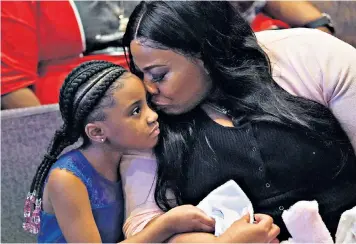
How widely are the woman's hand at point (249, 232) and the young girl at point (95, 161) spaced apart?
65 millimetres

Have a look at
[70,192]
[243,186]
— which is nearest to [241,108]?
[243,186]

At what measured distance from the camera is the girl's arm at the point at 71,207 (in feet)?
3.39

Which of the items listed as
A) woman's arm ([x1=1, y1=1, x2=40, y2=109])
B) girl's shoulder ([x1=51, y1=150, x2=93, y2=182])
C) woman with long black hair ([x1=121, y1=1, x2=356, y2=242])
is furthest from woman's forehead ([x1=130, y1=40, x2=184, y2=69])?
woman's arm ([x1=1, y1=1, x2=40, y2=109])

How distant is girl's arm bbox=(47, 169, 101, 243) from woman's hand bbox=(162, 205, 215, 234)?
162 mm

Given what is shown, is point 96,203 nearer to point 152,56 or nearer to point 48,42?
point 152,56

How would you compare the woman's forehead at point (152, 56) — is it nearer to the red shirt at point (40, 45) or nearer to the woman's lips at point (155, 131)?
the woman's lips at point (155, 131)

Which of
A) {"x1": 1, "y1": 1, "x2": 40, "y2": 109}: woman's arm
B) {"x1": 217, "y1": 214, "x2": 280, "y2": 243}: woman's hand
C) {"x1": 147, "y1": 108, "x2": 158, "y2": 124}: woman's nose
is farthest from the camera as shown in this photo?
{"x1": 1, "y1": 1, "x2": 40, "y2": 109}: woman's arm

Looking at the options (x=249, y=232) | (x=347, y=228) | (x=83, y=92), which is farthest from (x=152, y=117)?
(x=347, y=228)

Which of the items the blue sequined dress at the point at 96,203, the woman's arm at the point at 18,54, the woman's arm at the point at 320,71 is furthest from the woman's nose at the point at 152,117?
the woman's arm at the point at 18,54

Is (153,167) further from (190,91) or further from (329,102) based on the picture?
(329,102)

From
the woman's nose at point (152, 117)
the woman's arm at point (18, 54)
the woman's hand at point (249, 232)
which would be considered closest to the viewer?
the woman's hand at point (249, 232)

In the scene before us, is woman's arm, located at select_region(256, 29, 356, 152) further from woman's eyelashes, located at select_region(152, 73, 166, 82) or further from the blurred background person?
the blurred background person

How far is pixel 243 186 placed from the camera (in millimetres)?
1054

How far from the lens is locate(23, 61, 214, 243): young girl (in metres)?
1.01
